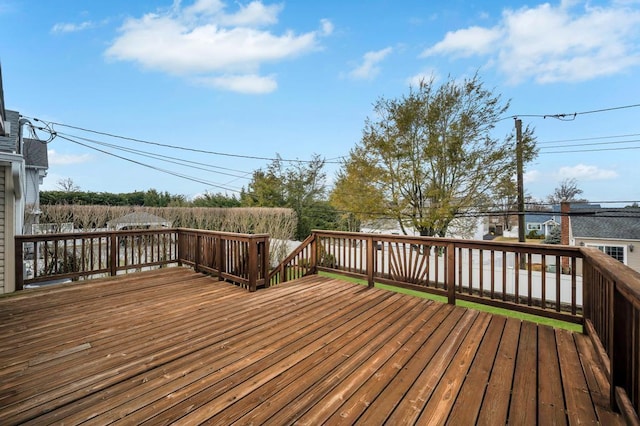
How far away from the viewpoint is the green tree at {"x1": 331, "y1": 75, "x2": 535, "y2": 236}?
407 inches

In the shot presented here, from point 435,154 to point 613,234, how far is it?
1018 cm

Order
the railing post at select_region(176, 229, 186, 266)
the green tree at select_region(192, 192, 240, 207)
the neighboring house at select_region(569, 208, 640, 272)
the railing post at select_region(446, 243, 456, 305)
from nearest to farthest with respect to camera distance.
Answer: the railing post at select_region(446, 243, 456, 305) → the railing post at select_region(176, 229, 186, 266) → the neighboring house at select_region(569, 208, 640, 272) → the green tree at select_region(192, 192, 240, 207)

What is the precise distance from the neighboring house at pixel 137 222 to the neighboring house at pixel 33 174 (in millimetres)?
1780

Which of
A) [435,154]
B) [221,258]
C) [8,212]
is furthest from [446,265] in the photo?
[435,154]

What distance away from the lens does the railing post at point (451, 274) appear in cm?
369

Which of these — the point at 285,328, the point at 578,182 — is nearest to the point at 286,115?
the point at 285,328

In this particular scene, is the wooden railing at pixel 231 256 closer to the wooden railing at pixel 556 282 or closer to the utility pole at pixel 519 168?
the wooden railing at pixel 556 282

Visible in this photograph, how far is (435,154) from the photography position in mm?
10391

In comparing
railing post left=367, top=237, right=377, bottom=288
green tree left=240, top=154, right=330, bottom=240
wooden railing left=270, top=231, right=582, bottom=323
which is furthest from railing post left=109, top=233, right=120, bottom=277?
green tree left=240, top=154, right=330, bottom=240

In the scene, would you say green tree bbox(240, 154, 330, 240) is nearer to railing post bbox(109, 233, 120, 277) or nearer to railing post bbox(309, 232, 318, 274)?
railing post bbox(309, 232, 318, 274)

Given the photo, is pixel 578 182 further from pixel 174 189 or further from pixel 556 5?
pixel 174 189

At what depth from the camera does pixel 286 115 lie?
1384cm

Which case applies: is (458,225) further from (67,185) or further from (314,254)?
(67,185)

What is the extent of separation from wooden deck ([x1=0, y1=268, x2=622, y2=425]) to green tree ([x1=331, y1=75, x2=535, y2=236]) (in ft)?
26.2
